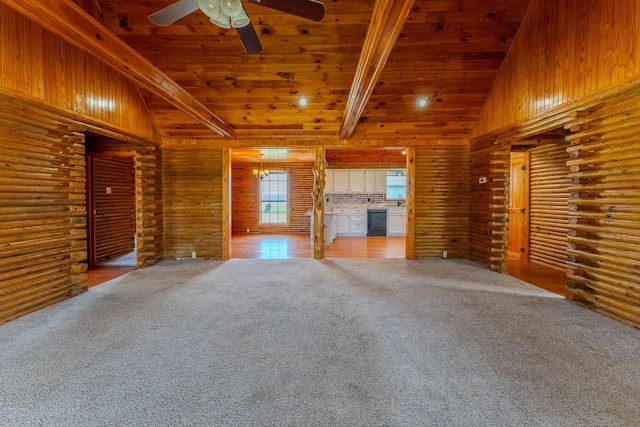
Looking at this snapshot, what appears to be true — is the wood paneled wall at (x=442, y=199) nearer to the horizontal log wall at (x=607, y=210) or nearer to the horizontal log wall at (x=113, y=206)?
the horizontal log wall at (x=607, y=210)

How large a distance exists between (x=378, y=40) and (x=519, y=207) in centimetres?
545

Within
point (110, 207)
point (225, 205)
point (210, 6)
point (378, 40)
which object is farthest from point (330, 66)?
point (110, 207)

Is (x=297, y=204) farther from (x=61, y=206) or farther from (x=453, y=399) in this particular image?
(x=453, y=399)

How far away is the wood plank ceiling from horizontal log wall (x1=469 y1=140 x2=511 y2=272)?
30.3 inches

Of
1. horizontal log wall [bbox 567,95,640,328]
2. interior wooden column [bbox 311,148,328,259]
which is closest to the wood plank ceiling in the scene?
interior wooden column [bbox 311,148,328,259]

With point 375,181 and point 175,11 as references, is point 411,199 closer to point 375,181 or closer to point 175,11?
point 375,181

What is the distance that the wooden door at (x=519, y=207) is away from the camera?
5996 millimetres

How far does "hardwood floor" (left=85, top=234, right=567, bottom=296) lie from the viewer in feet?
15.0

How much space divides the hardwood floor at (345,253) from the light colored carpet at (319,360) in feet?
2.93

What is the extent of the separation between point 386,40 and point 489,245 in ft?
13.4

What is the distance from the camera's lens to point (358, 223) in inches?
379

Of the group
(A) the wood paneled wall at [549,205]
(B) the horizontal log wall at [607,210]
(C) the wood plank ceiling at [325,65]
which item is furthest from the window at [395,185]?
(B) the horizontal log wall at [607,210]

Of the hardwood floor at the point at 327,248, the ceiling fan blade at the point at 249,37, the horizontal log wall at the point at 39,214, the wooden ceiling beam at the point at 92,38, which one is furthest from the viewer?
the hardwood floor at the point at 327,248

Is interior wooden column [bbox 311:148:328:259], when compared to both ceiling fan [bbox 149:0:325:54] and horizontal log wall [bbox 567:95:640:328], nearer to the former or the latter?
ceiling fan [bbox 149:0:325:54]
